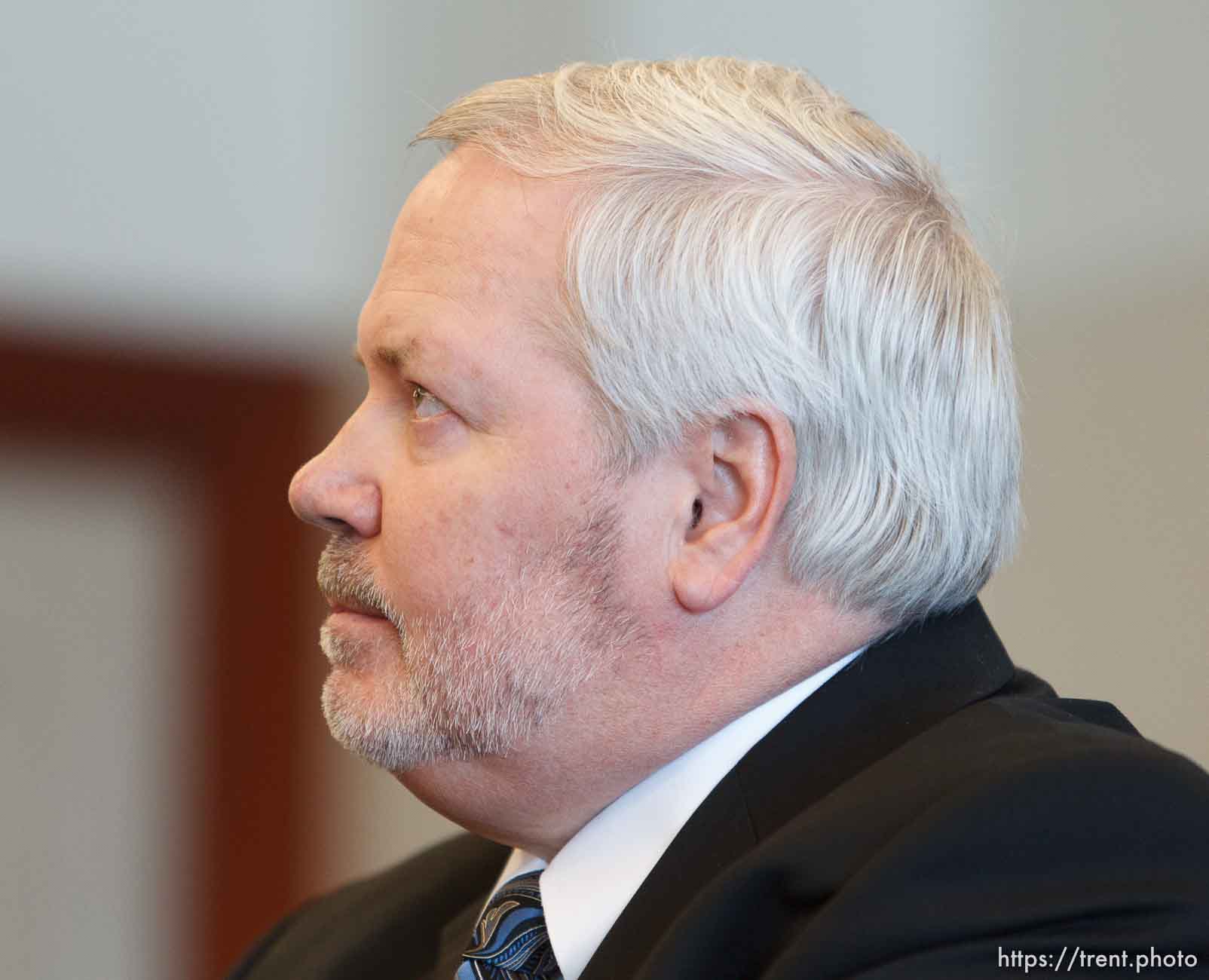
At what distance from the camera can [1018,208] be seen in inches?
94.3

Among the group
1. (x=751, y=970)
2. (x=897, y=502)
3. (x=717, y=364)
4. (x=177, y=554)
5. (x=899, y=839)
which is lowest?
(x=177, y=554)

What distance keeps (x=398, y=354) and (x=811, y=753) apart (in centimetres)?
47

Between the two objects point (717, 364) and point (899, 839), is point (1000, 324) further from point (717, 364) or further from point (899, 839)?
point (899, 839)

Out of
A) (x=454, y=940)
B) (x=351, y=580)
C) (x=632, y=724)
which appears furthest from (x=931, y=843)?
(x=454, y=940)

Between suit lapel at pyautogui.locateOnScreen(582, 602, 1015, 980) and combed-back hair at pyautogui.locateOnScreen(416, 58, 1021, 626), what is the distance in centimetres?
5

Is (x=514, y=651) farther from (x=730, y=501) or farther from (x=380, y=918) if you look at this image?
(x=380, y=918)

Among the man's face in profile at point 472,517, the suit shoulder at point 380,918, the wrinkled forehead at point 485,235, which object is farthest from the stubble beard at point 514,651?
the suit shoulder at point 380,918

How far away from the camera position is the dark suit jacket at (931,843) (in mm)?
896

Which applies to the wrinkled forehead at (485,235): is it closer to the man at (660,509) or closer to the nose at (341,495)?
the man at (660,509)

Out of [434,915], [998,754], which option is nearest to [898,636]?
[998,754]

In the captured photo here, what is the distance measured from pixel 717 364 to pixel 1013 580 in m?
1.37

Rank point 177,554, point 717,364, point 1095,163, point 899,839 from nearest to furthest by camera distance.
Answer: point 899,839 → point 717,364 → point 1095,163 → point 177,554

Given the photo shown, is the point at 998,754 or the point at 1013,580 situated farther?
the point at 1013,580

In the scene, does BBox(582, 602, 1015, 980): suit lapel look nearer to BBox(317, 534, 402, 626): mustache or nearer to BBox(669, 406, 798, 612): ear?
BBox(669, 406, 798, 612): ear
